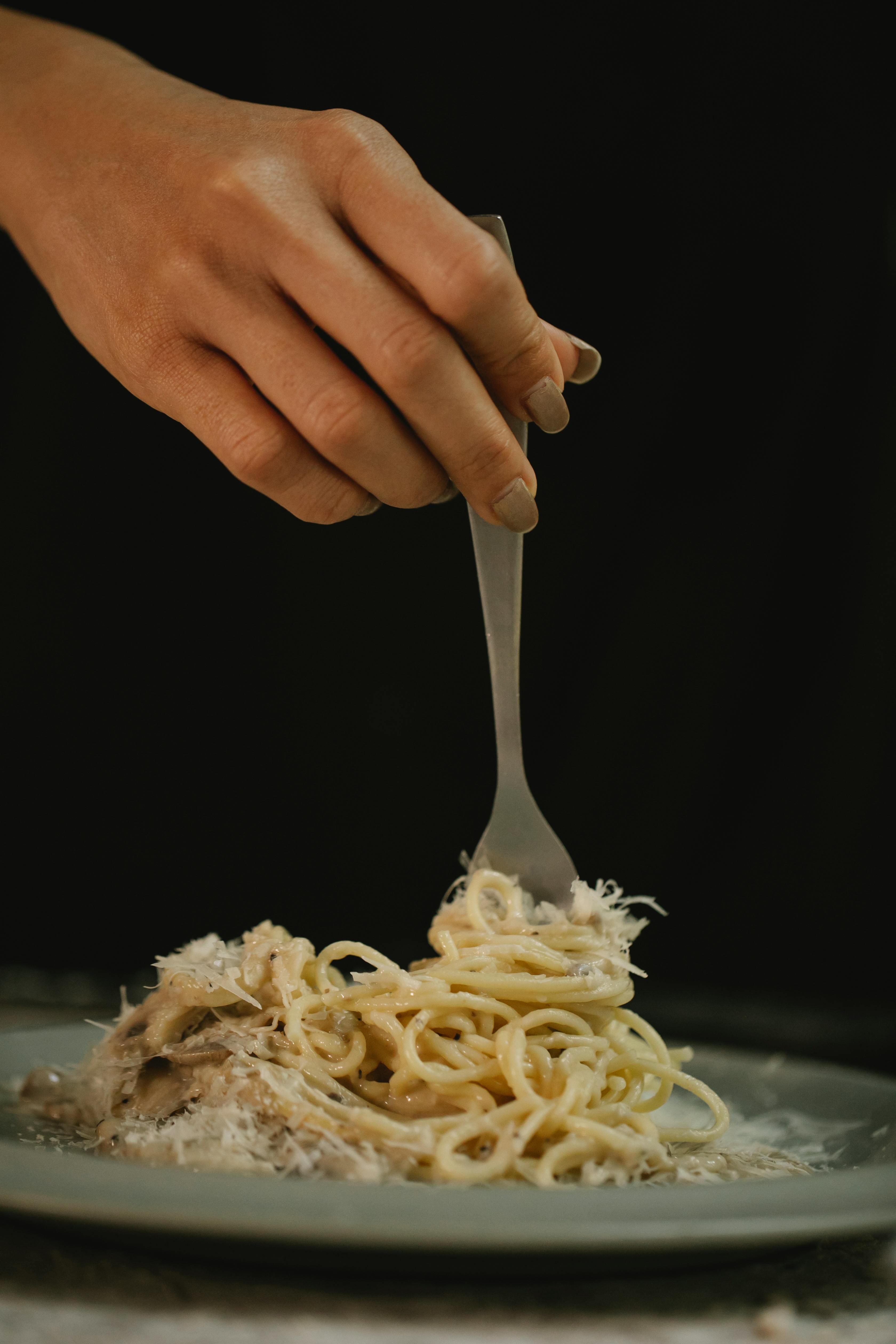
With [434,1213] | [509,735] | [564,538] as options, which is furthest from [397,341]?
[564,538]

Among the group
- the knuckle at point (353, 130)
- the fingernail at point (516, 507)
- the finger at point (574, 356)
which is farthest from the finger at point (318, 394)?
the finger at point (574, 356)

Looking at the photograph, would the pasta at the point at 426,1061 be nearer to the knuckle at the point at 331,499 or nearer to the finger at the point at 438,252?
the knuckle at the point at 331,499

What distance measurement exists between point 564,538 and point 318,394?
2244 mm

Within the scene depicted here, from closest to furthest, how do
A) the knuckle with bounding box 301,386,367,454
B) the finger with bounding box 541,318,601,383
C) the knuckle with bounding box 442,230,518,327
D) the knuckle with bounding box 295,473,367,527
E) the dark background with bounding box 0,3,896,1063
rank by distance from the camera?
the knuckle with bounding box 442,230,518,327, the knuckle with bounding box 301,386,367,454, the knuckle with bounding box 295,473,367,527, the finger with bounding box 541,318,601,383, the dark background with bounding box 0,3,896,1063

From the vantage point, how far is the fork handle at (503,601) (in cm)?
168

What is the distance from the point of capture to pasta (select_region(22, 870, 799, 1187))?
4.60ft

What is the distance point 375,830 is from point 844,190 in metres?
2.54

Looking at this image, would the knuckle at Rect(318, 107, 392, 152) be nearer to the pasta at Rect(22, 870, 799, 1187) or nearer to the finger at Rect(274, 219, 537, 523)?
the finger at Rect(274, 219, 537, 523)

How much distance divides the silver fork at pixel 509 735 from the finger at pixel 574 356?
14cm

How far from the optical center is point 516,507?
61.6 inches

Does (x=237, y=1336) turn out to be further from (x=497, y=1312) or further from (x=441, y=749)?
(x=441, y=749)

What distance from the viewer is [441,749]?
3688 mm

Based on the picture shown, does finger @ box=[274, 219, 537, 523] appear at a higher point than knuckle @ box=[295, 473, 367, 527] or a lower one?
higher

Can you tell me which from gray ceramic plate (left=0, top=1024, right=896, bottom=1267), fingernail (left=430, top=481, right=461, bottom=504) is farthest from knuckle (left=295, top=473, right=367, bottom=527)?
gray ceramic plate (left=0, top=1024, right=896, bottom=1267)
